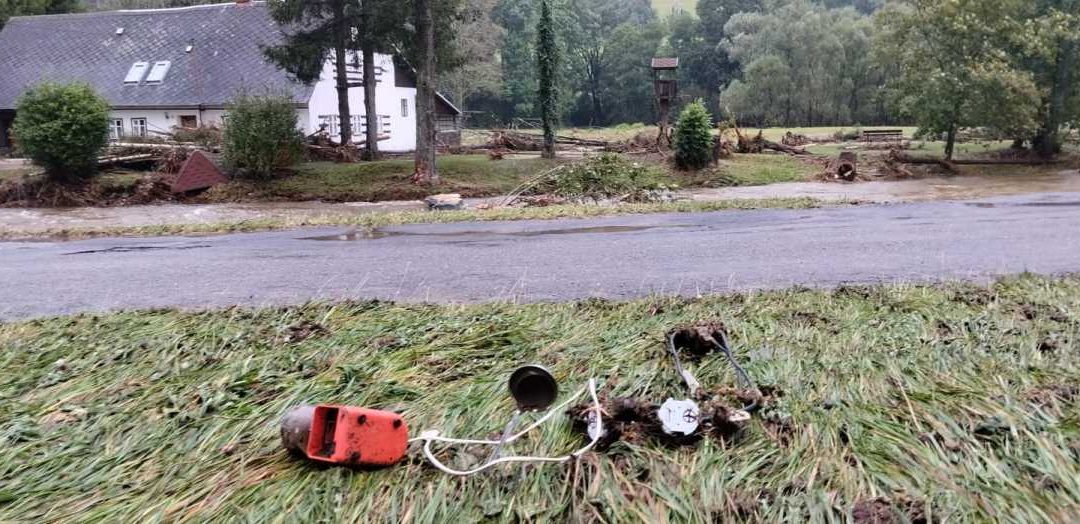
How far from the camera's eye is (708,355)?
426 cm

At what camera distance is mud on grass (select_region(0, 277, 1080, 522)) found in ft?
9.66

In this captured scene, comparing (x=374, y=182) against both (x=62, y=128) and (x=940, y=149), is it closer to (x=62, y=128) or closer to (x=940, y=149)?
(x=62, y=128)

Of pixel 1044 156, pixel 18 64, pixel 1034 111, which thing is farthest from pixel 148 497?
pixel 18 64

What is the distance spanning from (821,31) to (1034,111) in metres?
29.4

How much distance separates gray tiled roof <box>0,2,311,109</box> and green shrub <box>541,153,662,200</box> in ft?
53.0

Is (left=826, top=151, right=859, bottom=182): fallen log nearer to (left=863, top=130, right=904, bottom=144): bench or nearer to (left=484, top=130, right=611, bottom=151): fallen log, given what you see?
(left=484, top=130, right=611, bottom=151): fallen log

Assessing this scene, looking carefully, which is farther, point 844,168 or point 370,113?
point 370,113

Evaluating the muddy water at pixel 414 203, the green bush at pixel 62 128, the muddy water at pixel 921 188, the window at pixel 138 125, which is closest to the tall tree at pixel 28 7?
the window at pixel 138 125

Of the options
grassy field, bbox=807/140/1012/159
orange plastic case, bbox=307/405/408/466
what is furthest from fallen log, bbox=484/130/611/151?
orange plastic case, bbox=307/405/408/466

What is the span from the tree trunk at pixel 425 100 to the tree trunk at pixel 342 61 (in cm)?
288

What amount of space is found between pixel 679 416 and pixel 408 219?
11.4 metres

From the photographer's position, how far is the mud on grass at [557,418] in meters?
2.95

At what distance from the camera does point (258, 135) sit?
24578mm

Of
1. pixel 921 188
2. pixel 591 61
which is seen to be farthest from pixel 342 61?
pixel 591 61
